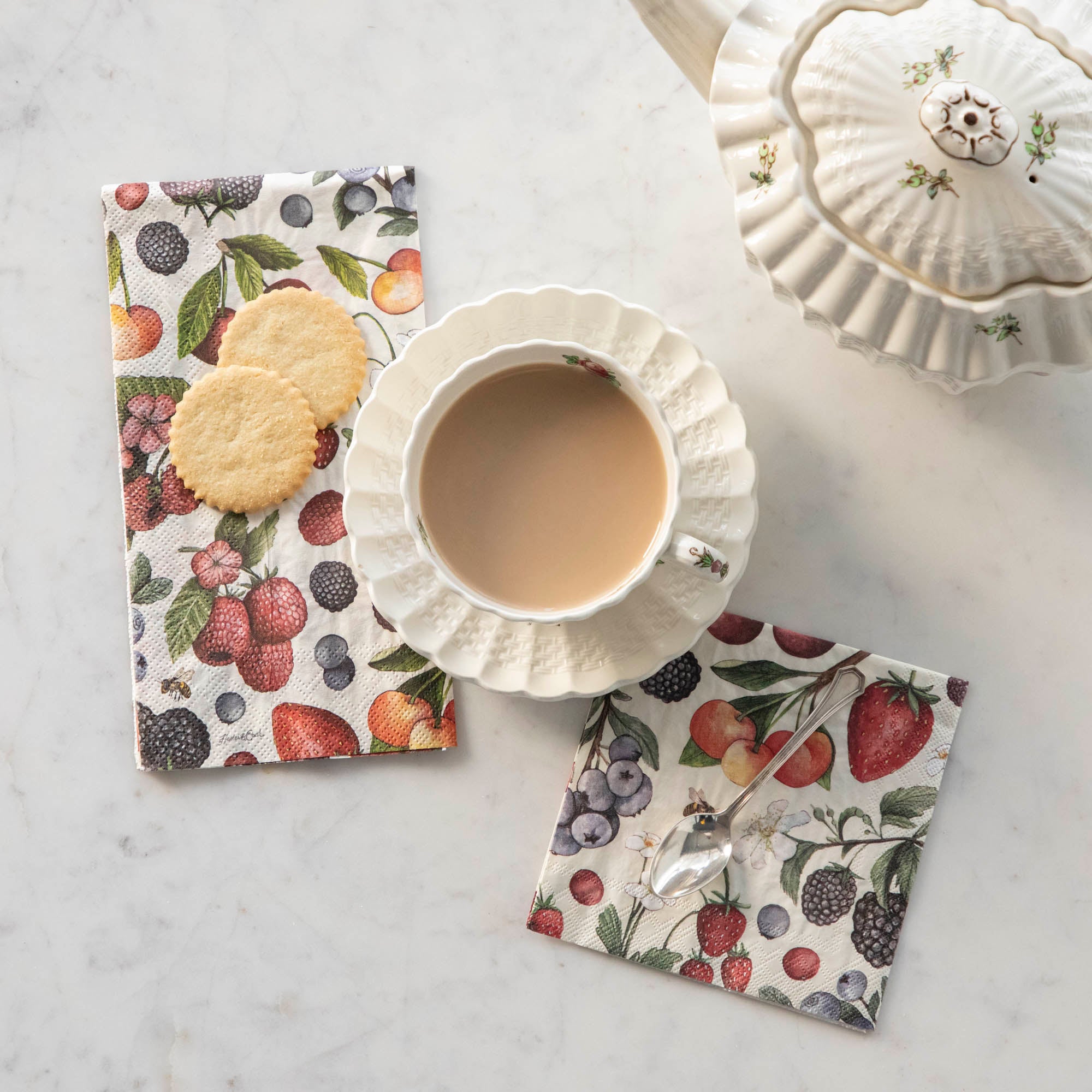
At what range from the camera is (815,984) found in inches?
39.0

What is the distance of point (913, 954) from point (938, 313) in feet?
2.17

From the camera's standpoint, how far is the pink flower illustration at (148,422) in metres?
1.00

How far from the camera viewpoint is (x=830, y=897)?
989 mm

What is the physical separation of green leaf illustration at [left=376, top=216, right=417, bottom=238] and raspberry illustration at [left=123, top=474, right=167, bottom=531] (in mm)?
352

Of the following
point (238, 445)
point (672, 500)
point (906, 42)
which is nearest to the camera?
point (906, 42)

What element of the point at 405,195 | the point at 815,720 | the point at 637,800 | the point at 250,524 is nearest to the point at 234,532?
the point at 250,524

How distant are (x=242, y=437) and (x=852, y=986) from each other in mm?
841

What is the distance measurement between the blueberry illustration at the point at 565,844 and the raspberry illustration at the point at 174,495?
507 mm

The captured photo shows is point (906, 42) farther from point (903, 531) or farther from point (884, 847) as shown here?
point (884, 847)

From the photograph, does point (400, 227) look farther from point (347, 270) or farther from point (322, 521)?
point (322, 521)

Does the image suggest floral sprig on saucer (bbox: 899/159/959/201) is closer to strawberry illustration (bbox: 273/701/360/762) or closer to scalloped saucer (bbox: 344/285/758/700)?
scalloped saucer (bbox: 344/285/758/700)

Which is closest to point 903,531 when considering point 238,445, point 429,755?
point 429,755

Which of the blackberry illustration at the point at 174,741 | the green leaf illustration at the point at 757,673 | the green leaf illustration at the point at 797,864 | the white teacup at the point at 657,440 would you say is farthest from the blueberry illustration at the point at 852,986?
the blackberry illustration at the point at 174,741

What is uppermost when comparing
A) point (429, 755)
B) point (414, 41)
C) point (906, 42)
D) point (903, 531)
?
point (414, 41)
